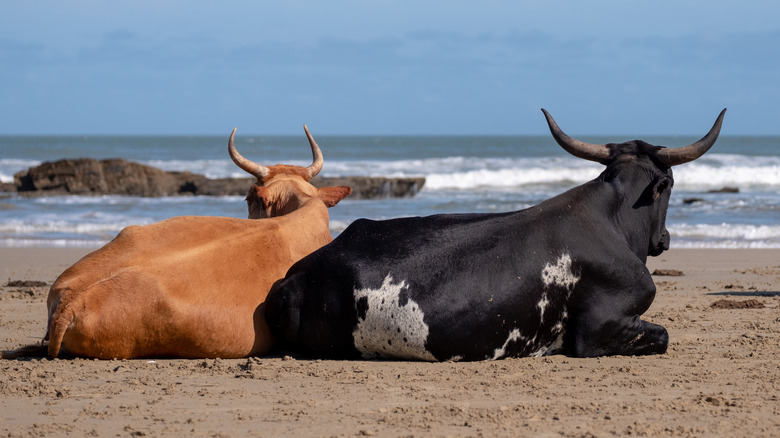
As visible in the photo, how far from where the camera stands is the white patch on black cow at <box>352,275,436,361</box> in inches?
223

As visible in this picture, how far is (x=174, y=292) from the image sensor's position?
5.56 metres

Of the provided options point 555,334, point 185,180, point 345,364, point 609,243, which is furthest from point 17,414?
point 185,180

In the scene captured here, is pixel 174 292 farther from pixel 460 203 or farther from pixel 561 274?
pixel 460 203

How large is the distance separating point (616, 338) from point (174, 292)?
2.87 metres

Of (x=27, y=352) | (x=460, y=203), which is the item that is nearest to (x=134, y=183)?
(x=460, y=203)

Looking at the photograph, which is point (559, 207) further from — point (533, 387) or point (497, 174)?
point (497, 174)

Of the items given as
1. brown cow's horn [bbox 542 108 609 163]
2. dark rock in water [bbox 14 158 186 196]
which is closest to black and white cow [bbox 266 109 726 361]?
brown cow's horn [bbox 542 108 609 163]

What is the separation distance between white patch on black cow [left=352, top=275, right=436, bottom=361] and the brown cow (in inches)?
28.1

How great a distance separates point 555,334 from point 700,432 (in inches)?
72.5

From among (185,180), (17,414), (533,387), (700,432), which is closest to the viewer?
(700,432)

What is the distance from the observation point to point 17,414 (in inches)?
182

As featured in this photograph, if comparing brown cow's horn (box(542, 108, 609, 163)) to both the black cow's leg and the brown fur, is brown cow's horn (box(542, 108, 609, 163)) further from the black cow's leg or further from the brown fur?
the brown fur

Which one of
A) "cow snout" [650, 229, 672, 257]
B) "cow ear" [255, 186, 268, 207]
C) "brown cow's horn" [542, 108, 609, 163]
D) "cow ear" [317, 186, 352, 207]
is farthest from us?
"cow ear" [317, 186, 352, 207]

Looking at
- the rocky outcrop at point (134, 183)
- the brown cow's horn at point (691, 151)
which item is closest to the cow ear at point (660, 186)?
the brown cow's horn at point (691, 151)
